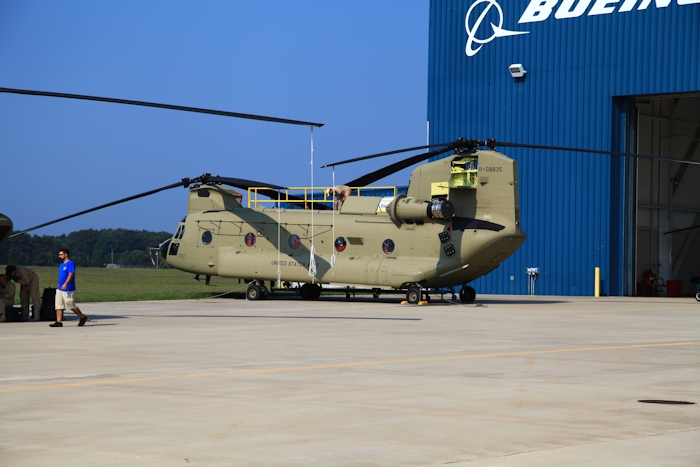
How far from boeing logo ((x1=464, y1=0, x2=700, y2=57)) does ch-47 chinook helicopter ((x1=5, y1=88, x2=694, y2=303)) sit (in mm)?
14568

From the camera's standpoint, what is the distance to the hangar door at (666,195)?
145ft

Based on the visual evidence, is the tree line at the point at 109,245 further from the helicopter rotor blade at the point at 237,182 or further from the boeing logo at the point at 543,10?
the helicopter rotor blade at the point at 237,182

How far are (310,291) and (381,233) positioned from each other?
15.6ft

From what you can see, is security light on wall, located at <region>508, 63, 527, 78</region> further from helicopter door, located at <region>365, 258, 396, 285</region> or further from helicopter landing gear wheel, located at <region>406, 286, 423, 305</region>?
helicopter landing gear wheel, located at <region>406, 286, 423, 305</region>

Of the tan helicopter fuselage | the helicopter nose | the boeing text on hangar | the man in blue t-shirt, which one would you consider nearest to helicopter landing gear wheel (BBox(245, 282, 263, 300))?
the tan helicopter fuselage

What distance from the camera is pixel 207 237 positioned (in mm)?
32688

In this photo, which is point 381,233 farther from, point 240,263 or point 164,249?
point 164,249

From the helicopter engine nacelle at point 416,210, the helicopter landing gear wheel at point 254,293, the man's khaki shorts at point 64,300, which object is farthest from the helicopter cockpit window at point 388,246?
the man's khaki shorts at point 64,300

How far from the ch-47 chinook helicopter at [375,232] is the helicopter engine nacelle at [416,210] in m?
0.03

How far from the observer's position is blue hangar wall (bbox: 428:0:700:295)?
38.5 m

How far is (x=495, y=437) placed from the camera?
7332 millimetres

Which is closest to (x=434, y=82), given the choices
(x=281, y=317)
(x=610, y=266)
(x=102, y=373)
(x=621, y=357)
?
(x=610, y=266)

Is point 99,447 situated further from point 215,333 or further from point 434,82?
point 434,82

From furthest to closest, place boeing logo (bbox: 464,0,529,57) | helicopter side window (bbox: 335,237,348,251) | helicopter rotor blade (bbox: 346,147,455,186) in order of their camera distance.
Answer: boeing logo (bbox: 464,0,529,57) → helicopter side window (bbox: 335,237,348,251) → helicopter rotor blade (bbox: 346,147,455,186)
